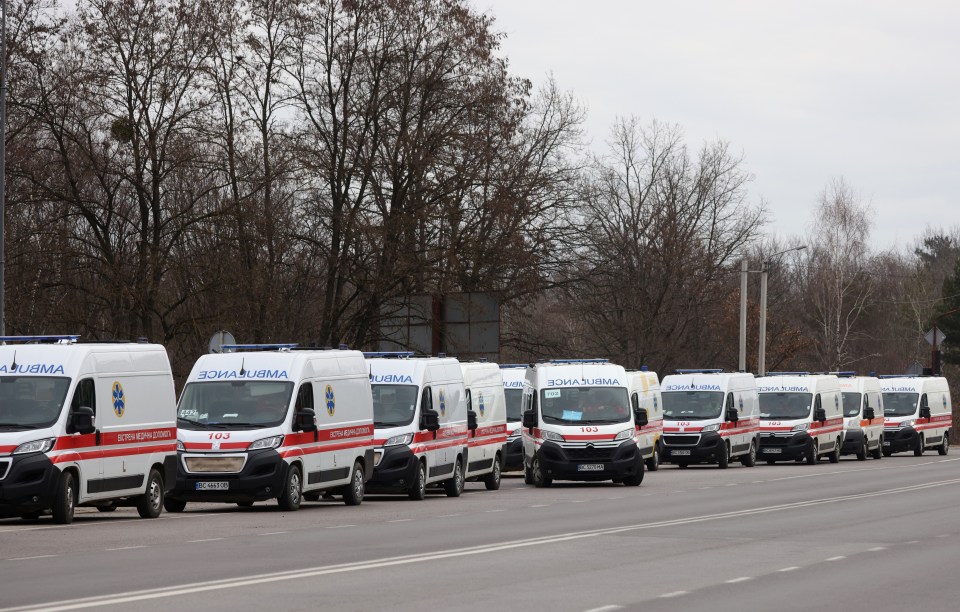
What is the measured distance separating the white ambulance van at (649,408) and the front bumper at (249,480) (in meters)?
15.9

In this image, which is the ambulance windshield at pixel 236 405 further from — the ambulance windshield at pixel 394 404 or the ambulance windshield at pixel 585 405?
the ambulance windshield at pixel 585 405

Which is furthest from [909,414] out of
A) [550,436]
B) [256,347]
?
[256,347]

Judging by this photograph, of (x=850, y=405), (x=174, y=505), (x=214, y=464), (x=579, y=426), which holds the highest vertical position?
(x=850, y=405)

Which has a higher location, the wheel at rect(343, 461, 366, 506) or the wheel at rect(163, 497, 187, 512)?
the wheel at rect(343, 461, 366, 506)

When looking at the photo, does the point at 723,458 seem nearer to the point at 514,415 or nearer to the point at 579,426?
the point at 514,415

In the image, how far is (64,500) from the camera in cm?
1927

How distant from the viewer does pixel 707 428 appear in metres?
40.5

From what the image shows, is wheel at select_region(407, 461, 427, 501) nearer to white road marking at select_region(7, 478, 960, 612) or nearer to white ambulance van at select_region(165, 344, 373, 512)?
white ambulance van at select_region(165, 344, 373, 512)

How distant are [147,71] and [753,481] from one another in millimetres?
18218

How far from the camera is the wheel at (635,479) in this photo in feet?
99.0

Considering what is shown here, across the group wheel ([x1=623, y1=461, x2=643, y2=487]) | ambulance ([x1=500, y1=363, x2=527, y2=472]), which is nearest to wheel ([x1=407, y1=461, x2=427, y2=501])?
wheel ([x1=623, y1=461, x2=643, y2=487])

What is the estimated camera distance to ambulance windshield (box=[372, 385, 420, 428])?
85.3 ft

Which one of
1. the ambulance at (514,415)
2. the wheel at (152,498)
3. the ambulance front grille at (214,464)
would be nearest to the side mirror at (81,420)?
the wheel at (152,498)

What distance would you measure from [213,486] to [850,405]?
32053 millimetres
